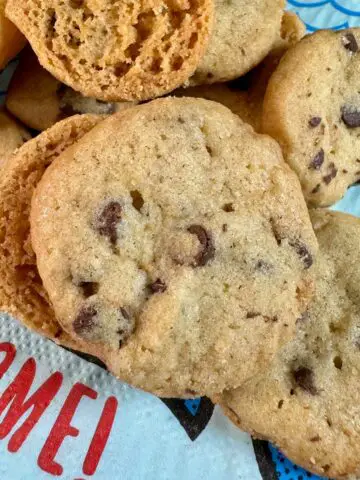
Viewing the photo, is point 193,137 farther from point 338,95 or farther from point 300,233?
point 338,95

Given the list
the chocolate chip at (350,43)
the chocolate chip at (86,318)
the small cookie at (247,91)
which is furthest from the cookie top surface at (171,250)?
the chocolate chip at (350,43)

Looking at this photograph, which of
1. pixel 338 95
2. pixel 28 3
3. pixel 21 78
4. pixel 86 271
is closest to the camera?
pixel 86 271

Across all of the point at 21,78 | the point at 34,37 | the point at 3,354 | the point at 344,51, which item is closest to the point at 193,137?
the point at 34,37

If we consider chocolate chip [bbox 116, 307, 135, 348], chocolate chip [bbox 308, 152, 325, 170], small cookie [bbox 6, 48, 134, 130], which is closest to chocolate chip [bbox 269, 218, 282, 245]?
chocolate chip [bbox 308, 152, 325, 170]

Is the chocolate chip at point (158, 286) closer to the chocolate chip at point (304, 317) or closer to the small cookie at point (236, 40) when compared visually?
the chocolate chip at point (304, 317)

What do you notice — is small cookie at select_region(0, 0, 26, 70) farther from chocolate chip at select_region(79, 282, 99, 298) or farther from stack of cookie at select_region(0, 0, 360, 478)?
chocolate chip at select_region(79, 282, 99, 298)

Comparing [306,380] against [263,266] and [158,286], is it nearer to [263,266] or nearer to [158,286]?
[263,266]

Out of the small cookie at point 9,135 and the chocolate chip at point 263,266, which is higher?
the small cookie at point 9,135
